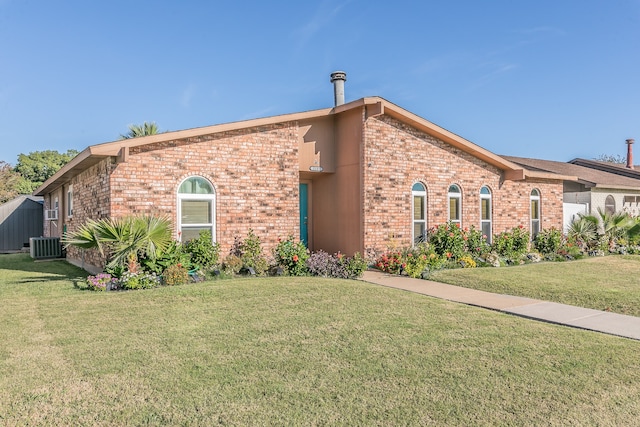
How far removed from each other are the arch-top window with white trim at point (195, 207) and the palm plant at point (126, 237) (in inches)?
44.0

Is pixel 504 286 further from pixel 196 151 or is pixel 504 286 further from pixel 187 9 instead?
pixel 187 9

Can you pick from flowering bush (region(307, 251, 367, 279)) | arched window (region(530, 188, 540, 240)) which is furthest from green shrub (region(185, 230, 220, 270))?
arched window (region(530, 188, 540, 240))

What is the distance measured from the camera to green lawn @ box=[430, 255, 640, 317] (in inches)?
303

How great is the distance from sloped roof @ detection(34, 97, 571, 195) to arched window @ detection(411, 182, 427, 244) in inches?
71.7

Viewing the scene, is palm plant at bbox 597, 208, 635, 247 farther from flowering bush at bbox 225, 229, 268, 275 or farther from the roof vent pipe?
flowering bush at bbox 225, 229, 268, 275

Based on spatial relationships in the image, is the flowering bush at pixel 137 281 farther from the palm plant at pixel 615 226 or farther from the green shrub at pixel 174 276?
the palm plant at pixel 615 226

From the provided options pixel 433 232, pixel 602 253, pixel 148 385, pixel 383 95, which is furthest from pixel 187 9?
pixel 602 253

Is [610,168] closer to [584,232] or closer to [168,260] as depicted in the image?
[584,232]

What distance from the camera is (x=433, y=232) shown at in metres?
12.8

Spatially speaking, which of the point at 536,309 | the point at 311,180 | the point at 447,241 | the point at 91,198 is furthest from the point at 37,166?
the point at 536,309

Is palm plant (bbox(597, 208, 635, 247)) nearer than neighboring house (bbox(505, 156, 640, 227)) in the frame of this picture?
Yes

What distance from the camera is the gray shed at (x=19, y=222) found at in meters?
20.9

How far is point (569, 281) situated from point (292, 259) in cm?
639

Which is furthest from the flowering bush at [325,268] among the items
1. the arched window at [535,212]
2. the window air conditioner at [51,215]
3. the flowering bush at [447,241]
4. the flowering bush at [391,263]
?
the window air conditioner at [51,215]
